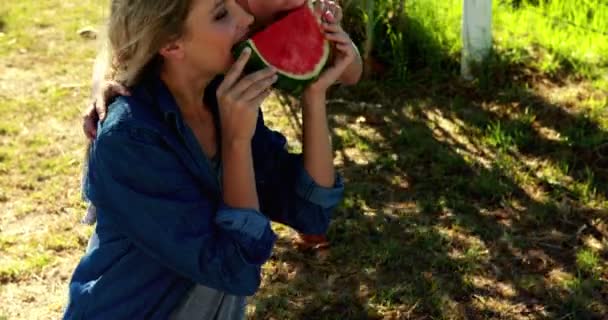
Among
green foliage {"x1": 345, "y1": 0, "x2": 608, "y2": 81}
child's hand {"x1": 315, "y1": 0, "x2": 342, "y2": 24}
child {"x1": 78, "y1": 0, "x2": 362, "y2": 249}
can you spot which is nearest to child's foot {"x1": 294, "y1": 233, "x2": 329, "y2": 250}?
child {"x1": 78, "y1": 0, "x2": 362, "y2": 249}

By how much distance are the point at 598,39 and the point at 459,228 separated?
2.13 meters

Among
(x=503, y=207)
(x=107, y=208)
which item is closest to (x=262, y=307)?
(x=503, y=207)

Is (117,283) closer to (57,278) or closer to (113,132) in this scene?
(113,132)

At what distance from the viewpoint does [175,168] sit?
226 cm

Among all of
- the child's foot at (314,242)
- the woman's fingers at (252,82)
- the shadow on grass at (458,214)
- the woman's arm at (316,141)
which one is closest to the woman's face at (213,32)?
the woman's fingers at (252,82)

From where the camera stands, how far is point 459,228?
13.8ft

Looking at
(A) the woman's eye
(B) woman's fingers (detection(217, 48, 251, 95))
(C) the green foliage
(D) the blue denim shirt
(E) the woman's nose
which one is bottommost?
(C) the green foliage

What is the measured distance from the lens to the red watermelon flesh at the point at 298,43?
2.48 metres

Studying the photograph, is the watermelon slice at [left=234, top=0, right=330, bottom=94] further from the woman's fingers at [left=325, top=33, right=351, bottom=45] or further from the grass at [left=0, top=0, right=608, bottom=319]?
the grass at [left=0, top=0, right=608, bottom=319]

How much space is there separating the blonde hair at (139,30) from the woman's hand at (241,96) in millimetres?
162

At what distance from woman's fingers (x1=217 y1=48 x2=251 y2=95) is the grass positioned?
171cm

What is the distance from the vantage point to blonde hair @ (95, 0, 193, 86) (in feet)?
7.13

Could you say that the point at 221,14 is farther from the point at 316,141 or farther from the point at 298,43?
the point at 316,141

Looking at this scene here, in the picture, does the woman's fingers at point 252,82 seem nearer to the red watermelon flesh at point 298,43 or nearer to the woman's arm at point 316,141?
the red watermelon flesh at point 298,43
